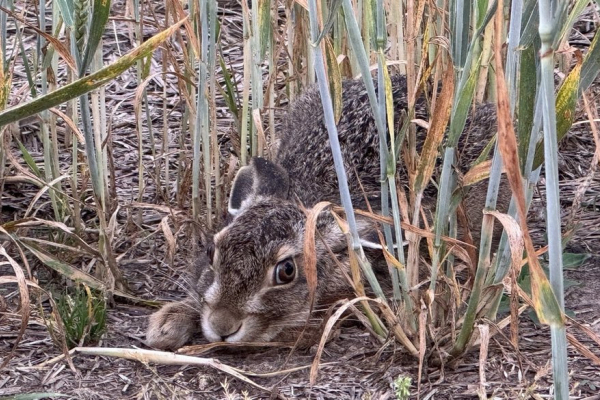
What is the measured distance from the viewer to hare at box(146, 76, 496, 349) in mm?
3486

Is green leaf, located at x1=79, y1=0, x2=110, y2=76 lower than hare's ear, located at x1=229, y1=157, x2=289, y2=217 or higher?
higher

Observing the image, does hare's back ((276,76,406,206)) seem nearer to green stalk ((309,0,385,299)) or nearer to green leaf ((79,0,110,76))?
green stalk ((309,0,385,299))

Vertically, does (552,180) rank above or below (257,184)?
above

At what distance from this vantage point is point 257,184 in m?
4.00

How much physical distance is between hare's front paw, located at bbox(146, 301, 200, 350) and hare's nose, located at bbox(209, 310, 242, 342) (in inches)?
10.1

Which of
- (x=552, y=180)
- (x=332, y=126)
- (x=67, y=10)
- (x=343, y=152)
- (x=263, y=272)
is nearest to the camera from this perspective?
(x=552, y=180)

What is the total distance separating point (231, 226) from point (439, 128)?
1151mm

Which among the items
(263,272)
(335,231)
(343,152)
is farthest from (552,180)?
(343,152)

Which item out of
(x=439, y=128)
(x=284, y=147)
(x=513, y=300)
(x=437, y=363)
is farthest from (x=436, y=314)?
(x=284, y=147)

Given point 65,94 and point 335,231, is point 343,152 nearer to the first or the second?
point 335,231

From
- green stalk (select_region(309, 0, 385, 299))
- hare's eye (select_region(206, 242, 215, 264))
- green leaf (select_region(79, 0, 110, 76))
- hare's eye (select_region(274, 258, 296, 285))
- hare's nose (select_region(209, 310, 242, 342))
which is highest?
green leaf (select_region(79, 0, 110, 76))

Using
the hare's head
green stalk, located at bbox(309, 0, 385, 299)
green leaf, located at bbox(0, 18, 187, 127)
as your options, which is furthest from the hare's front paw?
green leaf, located at bbox(0, 18, 187, 127)

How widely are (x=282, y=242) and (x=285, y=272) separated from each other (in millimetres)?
117

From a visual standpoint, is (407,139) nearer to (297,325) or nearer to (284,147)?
(297,325)
